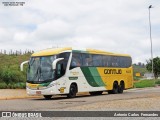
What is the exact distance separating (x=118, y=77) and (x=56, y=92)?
28.0ft

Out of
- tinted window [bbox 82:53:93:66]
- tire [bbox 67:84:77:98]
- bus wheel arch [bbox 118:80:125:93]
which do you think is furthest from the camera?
bus wheel arch [bbox 118:80:125:93]

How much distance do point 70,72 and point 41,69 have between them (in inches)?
80.4

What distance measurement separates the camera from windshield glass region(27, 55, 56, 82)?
23.6 metres

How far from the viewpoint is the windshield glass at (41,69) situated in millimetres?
23594

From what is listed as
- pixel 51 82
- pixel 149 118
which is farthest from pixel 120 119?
pixel 51 82

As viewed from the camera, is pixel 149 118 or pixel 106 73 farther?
pixel 106 73

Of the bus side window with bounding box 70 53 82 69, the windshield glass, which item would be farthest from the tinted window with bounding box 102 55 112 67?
the windshield glass

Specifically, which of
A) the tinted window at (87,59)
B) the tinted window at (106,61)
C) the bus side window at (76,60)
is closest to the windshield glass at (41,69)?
the bus side window at (76,60)

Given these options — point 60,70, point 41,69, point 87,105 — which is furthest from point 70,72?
point 87,105

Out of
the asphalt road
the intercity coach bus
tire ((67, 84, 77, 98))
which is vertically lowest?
the asphalt road

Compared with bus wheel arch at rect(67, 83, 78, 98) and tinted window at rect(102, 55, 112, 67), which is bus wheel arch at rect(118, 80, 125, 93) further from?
bus wheel arch at rect(67, 83, 78, 98)

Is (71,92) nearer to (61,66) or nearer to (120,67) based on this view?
(61,66)

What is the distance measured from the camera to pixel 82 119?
1223 cm

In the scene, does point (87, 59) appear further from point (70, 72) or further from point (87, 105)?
point (87, 105)
